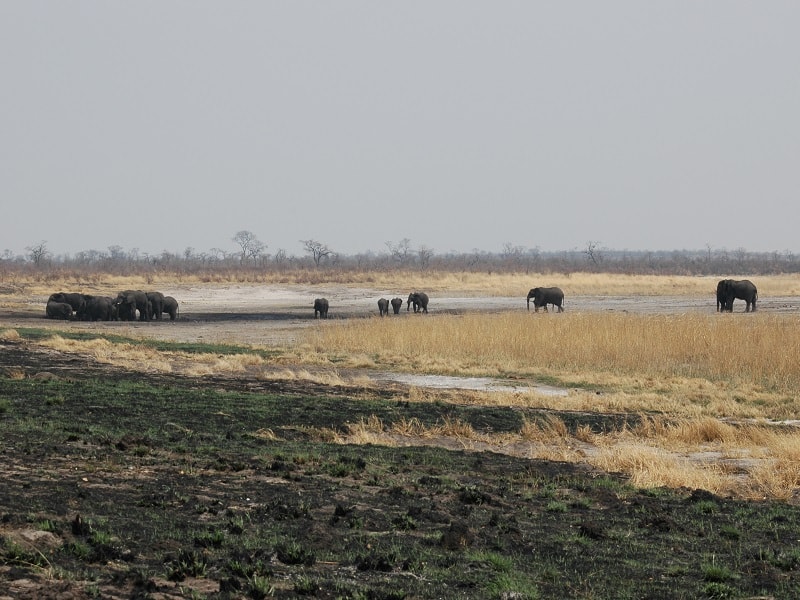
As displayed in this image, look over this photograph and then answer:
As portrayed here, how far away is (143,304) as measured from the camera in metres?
48.8

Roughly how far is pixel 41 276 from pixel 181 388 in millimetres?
64641

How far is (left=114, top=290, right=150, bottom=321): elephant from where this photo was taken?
48594mm

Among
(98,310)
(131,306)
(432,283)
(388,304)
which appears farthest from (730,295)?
(432,283)

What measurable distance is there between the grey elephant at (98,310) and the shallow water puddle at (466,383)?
2600cm

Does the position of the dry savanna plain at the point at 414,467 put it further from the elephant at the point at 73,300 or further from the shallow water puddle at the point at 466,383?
the elephant at the point at 73,300

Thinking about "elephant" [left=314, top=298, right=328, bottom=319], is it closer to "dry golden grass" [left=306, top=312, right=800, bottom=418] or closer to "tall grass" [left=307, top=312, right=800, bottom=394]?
"dry golden grass" [left=306, top=312, right=800, bottom=418]

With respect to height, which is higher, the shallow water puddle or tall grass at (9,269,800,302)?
tall grass at (9,269,800,302)

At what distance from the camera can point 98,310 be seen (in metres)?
48.6

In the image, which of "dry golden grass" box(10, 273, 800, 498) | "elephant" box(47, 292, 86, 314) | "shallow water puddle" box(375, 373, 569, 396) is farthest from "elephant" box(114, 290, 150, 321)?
"shallow water puddle" box(375, 373, 569, 396)

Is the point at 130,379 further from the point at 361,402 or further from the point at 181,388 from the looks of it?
the point at 361,402

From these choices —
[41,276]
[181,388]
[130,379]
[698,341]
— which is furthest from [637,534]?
[41,276]

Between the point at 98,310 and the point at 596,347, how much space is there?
27894mm

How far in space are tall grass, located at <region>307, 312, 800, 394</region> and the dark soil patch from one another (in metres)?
12.9

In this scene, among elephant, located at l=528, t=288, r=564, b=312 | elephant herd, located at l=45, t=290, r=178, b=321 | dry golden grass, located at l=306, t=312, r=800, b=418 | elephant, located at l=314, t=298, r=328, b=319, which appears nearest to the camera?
dry golden grass, located at l=306, t=312, r=800, b=418
